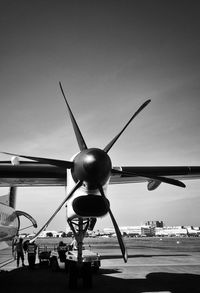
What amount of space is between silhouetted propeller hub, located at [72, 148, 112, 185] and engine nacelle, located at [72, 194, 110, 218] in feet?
2.12

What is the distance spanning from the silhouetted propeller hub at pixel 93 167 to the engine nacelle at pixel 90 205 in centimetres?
65

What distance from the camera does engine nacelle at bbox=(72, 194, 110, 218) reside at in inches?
320

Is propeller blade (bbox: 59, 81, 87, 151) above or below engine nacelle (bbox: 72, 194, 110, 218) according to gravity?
above

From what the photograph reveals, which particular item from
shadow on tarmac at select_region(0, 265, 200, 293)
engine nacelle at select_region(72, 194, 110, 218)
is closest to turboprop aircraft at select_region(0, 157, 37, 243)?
shadow on tarmac at select_region(0, 265, 200, 293)

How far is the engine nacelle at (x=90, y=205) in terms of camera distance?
8.12 meters

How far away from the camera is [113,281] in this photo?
440 inches

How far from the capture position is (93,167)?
24.3 ft

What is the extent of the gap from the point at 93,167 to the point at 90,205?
1.40 metres

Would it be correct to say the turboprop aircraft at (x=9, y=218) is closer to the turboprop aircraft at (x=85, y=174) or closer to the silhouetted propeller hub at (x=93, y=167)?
the turboprop aircraft at (x=85, y=174)

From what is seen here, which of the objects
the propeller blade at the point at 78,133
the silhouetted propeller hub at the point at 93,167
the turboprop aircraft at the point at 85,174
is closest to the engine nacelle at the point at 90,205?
the turboprop aircraft at the point at 85,174

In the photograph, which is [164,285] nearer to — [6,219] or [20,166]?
[20,166]

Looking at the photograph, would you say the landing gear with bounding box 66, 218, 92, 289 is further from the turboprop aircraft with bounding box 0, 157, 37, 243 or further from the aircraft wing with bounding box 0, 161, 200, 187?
the turboprop aircraft with bounding box 0, 157, 37, 243

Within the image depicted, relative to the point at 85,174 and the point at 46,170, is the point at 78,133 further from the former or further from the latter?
the point at 85,174

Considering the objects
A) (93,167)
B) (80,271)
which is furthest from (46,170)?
(80,271)
